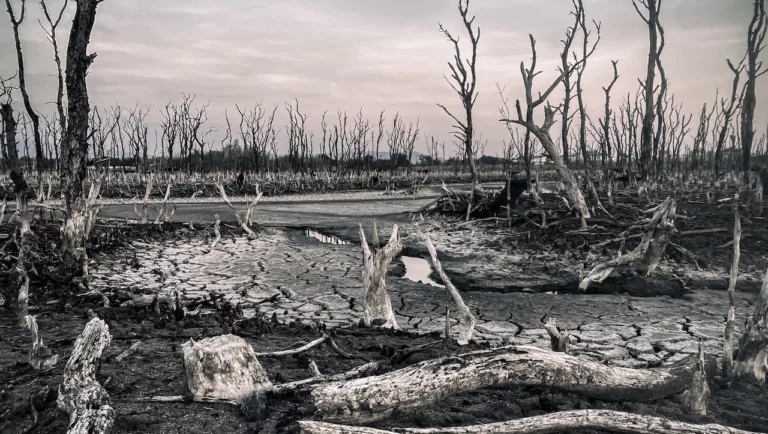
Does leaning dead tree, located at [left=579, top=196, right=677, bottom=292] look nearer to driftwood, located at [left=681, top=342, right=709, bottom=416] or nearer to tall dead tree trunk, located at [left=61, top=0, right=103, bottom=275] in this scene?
driftwood, located at [left=681, top=342, right=709, bottom=416]

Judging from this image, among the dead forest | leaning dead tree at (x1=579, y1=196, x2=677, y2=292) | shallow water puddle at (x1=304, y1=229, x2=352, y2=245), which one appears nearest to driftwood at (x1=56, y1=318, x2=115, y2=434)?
the dead forest

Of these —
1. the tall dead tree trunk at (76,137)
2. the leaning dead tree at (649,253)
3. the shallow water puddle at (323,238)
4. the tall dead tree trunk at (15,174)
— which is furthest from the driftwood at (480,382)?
the shallow water puddle at (323,238)

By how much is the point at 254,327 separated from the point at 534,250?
205 inches

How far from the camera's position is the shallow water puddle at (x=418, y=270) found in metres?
6.80

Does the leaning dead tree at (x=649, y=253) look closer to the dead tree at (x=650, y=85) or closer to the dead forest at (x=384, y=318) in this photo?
the dead forest at (x=384, y=318)

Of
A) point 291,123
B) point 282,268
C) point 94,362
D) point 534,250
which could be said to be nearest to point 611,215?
point 534,250

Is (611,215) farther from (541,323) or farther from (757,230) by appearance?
(541,323)

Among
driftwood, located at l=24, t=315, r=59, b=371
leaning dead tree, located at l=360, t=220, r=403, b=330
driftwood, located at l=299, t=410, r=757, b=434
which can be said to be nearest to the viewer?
driftwood, located at l=299, t=410, r=757, b=434

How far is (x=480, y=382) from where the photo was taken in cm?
237

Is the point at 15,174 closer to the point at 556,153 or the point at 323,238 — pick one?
the point at 323,238

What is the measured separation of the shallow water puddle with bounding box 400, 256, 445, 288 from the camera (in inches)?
268

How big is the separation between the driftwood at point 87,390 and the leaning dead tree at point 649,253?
5.08m

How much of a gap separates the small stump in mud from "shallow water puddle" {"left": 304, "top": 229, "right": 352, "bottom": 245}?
683 centimetres

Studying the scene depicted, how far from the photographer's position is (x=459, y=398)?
2.62 meters
